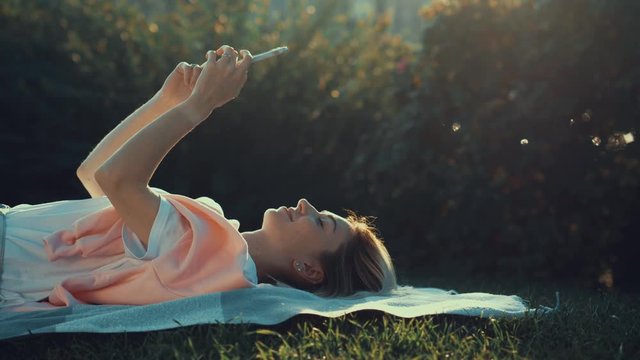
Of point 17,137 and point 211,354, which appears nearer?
point 211,354

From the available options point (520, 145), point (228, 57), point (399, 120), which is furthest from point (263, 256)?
point (399, 120)

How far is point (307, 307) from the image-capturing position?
282 centimetres

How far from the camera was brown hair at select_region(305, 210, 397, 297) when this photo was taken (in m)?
3.42

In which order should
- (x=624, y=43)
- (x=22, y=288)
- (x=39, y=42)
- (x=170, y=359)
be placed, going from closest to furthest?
(x=170, y=359)
(x=22, y=288)
(x=624, y=43)
(x=39, y=42)

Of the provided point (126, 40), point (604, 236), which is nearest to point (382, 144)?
point (604, 236)

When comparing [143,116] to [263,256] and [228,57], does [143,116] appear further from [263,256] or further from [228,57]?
[263,256]

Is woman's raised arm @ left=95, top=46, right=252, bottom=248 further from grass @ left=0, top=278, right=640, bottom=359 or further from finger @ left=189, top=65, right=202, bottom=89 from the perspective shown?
grass @ left=0, top=278, right=640, bottom=359

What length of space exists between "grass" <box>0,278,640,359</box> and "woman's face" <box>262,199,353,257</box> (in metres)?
0.55

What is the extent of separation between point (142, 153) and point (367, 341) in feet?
3.05

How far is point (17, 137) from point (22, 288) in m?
2.80

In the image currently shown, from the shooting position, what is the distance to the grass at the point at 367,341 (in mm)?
2429

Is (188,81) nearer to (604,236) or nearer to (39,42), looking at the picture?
(604,236)

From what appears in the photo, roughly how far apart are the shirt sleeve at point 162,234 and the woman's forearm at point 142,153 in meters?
0.13

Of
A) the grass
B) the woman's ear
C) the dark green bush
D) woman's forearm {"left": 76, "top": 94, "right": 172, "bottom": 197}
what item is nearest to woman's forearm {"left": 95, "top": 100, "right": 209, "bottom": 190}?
the grass
